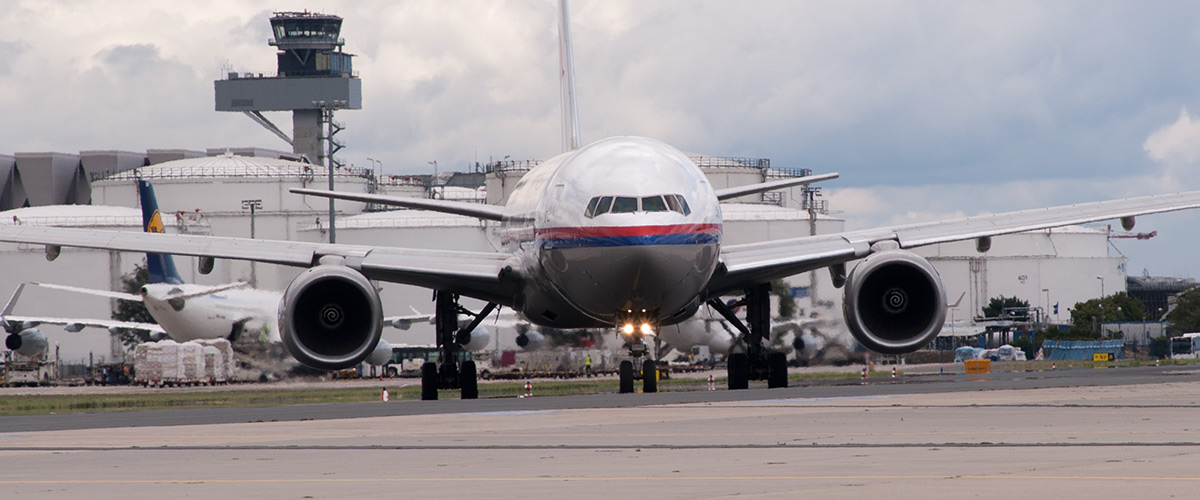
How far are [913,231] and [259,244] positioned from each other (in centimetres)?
1184

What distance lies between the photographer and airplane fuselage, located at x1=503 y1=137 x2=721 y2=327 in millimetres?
23688

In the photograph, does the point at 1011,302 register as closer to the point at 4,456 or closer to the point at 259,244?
the point at 259,244

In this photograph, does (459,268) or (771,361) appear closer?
(459,268)

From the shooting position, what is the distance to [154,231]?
205 ft

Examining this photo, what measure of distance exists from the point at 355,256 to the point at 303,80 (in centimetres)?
13862

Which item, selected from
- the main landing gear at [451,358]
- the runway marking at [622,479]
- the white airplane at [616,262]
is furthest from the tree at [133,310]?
the runway marking at [622,479]

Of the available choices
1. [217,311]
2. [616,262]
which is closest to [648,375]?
[616,262]

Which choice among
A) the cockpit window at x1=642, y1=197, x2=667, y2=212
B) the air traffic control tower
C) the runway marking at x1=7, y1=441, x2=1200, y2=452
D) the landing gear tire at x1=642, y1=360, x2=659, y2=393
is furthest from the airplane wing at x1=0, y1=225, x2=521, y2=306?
the air traffic control tower

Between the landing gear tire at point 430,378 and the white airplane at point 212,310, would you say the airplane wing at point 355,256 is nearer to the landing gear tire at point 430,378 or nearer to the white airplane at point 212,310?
the landing gear tire at point 430,378

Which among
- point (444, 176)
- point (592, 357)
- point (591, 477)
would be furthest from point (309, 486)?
point (444, 176)

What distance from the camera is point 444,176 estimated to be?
161 meters

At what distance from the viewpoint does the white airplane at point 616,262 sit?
24.0 meters

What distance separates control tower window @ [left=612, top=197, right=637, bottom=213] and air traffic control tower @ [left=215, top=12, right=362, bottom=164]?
13810cm

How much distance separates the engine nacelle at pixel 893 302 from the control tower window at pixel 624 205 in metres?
4.21
